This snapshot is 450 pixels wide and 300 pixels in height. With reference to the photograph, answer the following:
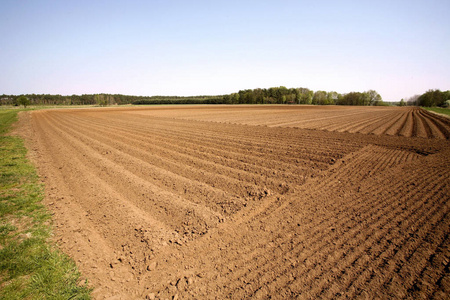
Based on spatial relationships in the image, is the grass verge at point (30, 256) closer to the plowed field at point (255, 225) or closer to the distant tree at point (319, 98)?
the plowed field at point (255, 225)

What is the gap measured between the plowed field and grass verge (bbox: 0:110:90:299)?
0.19 meters

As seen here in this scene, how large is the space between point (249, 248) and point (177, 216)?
1803 millimetres

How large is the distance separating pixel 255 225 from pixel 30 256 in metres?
3.84

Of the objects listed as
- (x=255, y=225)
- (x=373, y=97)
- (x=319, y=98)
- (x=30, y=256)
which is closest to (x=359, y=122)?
(x=255, y=225)

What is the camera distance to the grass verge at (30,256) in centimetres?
279

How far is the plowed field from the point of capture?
2.94 metres

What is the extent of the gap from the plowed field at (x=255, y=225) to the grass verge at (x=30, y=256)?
0.61 ft

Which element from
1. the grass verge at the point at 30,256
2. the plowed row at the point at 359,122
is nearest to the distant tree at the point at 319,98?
the plowed row at the point at 359,122

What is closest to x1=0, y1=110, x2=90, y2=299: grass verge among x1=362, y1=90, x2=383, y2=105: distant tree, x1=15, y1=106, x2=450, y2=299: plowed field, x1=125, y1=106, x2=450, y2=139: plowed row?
x1=15, y1=106, x2=450, y2=299: plowed field

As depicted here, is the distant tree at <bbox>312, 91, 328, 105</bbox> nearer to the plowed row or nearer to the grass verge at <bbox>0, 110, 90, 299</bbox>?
the plowed row

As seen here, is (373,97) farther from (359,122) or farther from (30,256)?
(30,256)

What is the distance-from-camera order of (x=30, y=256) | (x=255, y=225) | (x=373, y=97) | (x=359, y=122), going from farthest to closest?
1. (x=373, y=97)
2. (x=359, y=122)
3. (x=255, y=225)
4. (x=30, y=256)

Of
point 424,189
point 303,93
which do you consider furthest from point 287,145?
A: point 303,93

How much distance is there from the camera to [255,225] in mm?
4301
